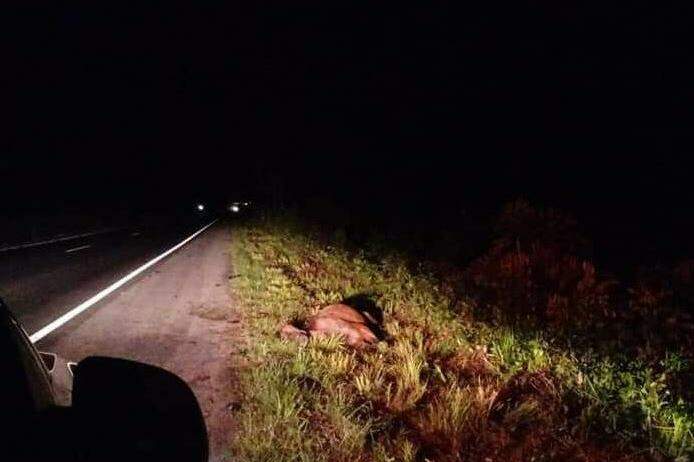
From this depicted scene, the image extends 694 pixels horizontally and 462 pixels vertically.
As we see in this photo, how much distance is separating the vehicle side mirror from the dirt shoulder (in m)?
2.94

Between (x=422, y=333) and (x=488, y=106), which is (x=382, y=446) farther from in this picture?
(x=488, y=106)

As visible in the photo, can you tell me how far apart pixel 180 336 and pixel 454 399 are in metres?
3.98

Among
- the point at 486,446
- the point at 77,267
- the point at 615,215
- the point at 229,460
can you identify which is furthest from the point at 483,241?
the point at 77,267

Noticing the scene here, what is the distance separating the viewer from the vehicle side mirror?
1342mm

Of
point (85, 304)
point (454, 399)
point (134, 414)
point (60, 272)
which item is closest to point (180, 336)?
point (85, 304)

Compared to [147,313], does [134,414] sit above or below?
above

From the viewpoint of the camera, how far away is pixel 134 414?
143 cm

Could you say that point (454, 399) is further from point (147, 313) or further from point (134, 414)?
point (147, 313)

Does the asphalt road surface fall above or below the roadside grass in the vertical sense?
below

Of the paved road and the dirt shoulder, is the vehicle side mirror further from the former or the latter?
the paved road

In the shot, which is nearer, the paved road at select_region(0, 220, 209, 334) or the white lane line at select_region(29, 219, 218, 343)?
the white lane line at select_region(29, 219, 218, 343)

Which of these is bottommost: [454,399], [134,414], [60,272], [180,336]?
[60,272]

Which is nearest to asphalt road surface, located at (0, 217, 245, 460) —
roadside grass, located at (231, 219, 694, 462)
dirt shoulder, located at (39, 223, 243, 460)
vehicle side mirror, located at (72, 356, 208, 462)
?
dirt shoulder, located at (39, 223, 243, 460)

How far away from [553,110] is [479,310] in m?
9.31
